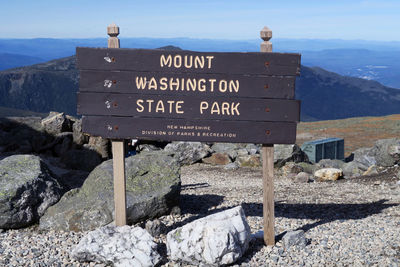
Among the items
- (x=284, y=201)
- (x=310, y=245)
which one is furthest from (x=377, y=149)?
(x=310, y=245)

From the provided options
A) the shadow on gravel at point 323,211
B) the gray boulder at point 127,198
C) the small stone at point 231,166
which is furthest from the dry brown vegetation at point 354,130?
the gray boulder at point 127,198

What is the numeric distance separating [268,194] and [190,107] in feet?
6.99

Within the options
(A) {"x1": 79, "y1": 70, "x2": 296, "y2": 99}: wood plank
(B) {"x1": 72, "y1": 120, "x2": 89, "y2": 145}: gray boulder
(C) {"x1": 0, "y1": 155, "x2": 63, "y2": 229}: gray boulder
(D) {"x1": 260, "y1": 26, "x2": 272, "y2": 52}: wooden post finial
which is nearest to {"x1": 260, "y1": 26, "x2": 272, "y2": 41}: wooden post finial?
(D) {"x1": 260, "y1": 26, "x2": 272, "y2": 52}: wooden post finial

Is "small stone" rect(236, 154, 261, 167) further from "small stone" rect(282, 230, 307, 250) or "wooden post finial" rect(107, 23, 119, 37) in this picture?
"wooden post finial" rect(107, 23, 119, 37)

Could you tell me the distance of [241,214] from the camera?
7910 mm

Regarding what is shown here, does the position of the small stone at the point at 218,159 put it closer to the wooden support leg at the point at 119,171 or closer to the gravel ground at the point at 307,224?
the gravel ground at the point at 307,224

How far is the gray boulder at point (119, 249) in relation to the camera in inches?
293

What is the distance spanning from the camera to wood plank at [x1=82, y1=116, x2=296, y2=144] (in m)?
7.90

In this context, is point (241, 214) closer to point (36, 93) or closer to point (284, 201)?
point (284, 201)

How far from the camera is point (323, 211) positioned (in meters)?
10.7

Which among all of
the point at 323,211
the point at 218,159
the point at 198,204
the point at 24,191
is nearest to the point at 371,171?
the point at 218,159

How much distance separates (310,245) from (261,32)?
3991 mm

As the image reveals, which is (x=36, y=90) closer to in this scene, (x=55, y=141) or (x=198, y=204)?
(x=55, y=141)

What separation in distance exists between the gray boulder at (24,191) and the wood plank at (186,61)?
10.0 feet
